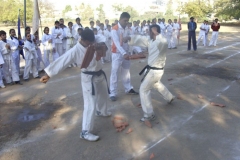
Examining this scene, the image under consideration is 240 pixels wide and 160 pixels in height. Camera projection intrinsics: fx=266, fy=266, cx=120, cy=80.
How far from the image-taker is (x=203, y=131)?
16.7 ft

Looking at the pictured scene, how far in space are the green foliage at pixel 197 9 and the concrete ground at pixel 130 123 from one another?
35.3 m

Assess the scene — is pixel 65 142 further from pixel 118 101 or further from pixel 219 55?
pixel 219 55

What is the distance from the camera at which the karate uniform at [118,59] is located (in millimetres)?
6660

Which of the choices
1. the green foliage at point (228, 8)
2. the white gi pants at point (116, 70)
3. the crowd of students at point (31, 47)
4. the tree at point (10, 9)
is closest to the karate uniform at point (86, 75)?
the white gi pants at point (116, 70)

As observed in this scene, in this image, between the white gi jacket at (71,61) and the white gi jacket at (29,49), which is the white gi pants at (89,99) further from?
the white gi jacket at (29,49)

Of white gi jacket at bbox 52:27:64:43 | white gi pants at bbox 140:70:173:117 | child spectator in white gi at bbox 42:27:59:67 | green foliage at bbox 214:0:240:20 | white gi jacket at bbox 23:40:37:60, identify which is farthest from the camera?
green foliage at bbox 214:0:240:20

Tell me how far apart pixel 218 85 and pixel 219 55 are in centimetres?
621

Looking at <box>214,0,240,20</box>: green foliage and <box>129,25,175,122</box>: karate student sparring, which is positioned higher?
<box>214,0,240,20</box>: green foliage

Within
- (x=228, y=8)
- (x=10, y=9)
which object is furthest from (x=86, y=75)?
(x=10, y=9)

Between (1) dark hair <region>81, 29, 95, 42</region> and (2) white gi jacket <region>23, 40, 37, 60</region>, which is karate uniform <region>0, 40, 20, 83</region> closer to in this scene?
(2) white gi jacket <region>23, 40, 37, 60</region>

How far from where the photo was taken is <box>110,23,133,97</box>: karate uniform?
666 centimetres

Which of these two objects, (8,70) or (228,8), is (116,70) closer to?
(8,70)

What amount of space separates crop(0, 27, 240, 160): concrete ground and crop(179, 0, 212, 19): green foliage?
116ft

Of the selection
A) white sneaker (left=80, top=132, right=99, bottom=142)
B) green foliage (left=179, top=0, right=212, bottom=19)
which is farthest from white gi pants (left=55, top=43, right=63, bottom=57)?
green foliage (left=179, top=0, right=212, bottom=19)
